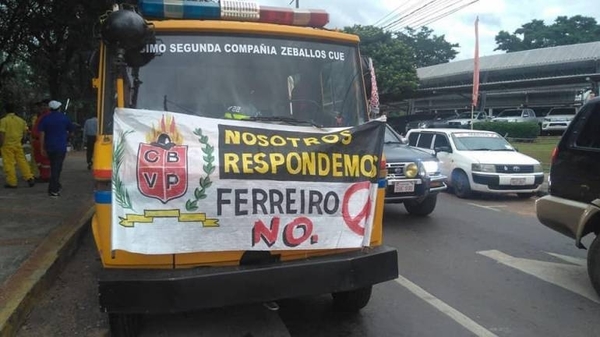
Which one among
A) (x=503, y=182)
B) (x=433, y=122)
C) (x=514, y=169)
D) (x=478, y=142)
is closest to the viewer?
(x=503, y=182)

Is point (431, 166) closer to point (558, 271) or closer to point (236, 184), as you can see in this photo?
point (558, 271)

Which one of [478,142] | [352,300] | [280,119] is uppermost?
[478,142]

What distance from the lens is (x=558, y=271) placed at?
243 inches

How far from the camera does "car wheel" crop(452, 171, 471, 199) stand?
38.9ft

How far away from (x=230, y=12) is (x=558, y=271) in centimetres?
467

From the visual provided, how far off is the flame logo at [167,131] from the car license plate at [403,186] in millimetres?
5359

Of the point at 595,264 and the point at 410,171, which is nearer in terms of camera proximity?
the point at 595,264

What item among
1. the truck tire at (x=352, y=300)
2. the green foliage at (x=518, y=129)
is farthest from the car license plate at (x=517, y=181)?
the green foliage at (x=518, y=129)

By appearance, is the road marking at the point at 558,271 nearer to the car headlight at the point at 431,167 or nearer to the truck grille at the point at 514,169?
the car headlight at the point at 431,167

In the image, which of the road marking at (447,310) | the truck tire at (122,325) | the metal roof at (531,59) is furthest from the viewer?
the metal roof at (531,59)

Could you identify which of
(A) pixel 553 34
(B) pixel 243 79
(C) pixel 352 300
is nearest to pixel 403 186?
(C) pixel 352 300

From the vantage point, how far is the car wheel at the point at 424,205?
9305 millimetres

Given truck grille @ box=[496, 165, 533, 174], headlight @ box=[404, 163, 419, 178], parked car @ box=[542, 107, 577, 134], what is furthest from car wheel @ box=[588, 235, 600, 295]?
parked car @ box=[542, 107, 577, 134]

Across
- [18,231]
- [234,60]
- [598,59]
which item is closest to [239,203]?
[234,60]
